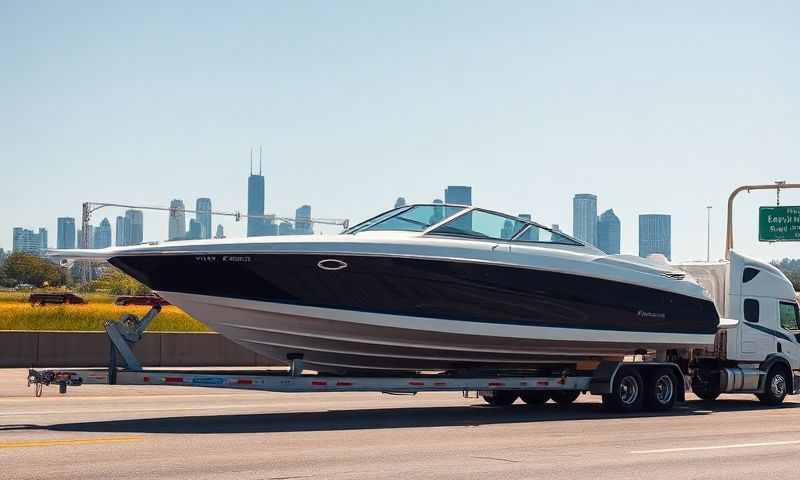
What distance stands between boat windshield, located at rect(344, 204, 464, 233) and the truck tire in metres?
4.77

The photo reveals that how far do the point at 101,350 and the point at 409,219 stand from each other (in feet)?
47.1

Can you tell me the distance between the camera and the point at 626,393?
18672mm

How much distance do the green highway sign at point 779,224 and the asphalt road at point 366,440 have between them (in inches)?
808

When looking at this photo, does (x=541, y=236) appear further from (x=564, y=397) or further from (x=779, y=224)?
(x=779, y=224)

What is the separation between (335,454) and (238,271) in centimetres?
429

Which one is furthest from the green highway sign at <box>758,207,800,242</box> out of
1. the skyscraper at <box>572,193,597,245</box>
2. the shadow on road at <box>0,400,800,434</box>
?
the skyscraper at <box>572,193,597,245</box>

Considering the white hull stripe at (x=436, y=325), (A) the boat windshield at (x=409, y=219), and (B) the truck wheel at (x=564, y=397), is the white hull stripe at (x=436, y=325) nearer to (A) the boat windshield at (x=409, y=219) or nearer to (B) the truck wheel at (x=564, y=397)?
(A) the boat windshield at (x=409, y=219)

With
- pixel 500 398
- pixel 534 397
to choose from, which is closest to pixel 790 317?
pixel 534 397

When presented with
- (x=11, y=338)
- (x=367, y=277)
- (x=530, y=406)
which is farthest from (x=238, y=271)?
(x=11, y=338)

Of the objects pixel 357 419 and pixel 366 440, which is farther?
pixel 357 419

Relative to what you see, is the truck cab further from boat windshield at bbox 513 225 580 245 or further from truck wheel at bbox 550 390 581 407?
boat windshield at bbox 513 225 580 245

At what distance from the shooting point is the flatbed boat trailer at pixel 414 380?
46.2 ft

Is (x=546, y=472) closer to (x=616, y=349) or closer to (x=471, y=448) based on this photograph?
(x=471, y=448)

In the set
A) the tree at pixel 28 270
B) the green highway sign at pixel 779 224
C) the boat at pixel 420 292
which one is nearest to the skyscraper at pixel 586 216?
the tree at pixel 28 270
